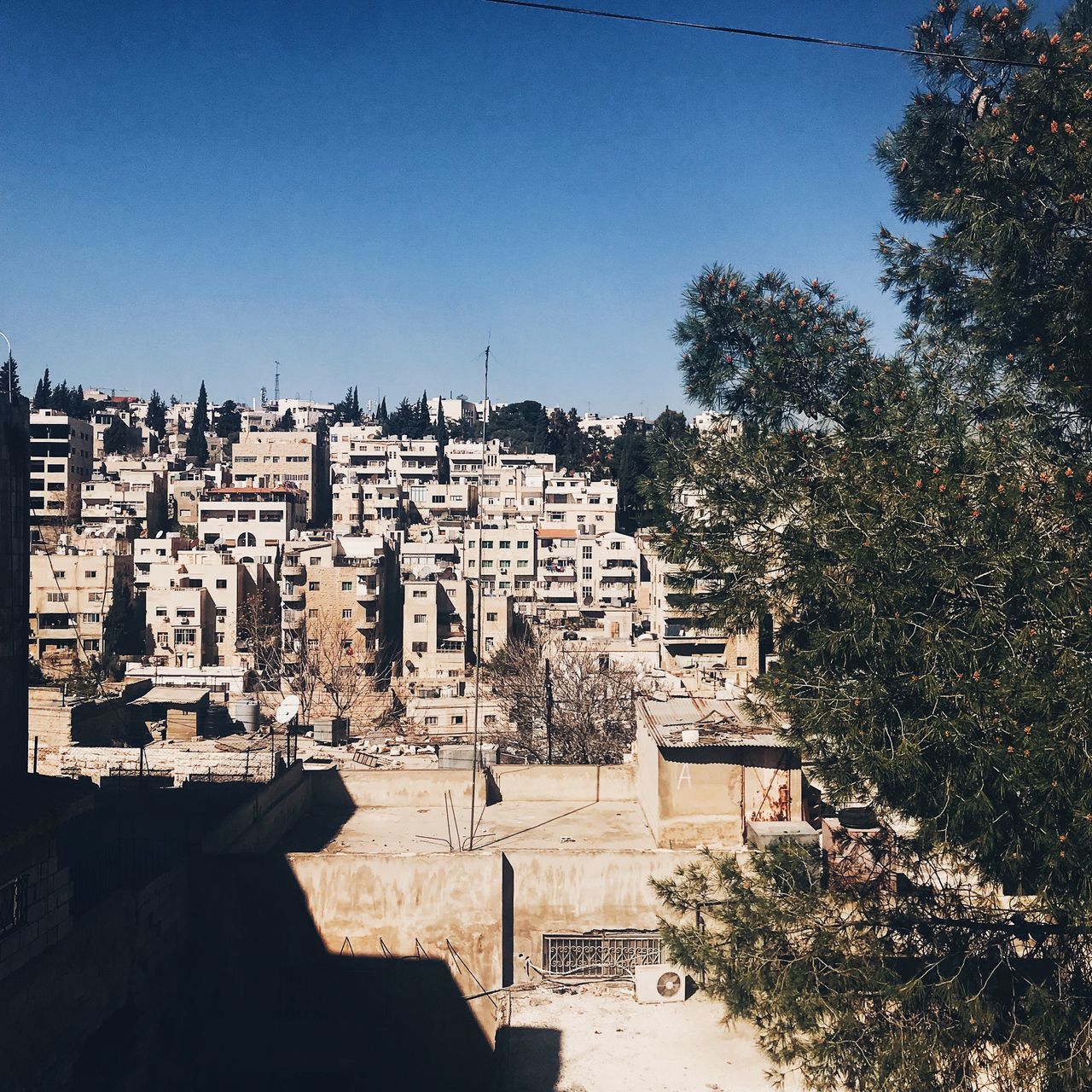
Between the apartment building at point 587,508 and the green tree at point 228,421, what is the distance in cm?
3850

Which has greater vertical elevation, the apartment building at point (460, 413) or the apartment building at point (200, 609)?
the apartment building at point (460, 413)

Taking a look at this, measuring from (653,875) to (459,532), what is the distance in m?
41.1

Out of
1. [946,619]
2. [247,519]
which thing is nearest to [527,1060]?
[946,619]

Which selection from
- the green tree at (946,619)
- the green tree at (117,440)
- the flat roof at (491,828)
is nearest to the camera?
the green tree at (946,619)

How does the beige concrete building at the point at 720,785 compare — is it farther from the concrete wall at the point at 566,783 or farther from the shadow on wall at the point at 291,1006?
the shadow on wall at the point at 291,1006

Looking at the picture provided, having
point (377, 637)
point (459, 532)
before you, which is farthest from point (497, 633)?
point (459, 532)

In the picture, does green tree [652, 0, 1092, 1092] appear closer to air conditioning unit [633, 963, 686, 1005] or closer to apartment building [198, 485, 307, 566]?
air conditioning unit [633, 963, 686, 1005]

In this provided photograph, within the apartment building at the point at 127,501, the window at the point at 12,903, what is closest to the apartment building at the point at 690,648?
the window at the point at 12,903

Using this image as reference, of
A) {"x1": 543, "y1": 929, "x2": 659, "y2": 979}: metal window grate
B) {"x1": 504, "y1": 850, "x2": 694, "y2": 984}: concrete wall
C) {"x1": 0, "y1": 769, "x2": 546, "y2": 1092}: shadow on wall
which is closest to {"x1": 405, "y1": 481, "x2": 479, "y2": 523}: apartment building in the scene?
{"x1": 504, "y1": 850, "x2": 694, "y2": 984}: concrete wall

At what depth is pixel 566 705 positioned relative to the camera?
26688 millimetres

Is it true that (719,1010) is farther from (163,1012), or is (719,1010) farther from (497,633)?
(497,633)

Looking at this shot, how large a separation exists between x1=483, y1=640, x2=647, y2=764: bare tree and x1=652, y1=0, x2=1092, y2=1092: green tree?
1392 cm

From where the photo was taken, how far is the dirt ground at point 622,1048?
26.9ft

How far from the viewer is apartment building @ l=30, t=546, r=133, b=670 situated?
36.4m
